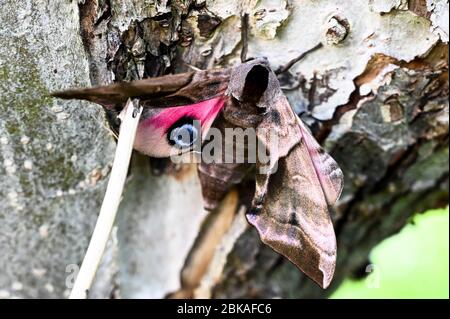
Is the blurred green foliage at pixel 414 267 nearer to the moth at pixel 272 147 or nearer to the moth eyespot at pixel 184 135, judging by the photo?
the moth at pixel 272 147

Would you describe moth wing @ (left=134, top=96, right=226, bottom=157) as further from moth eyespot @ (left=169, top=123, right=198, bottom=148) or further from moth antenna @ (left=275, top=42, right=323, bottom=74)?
moth antenna @ (left=275, top=42, right=323, bottom=74)

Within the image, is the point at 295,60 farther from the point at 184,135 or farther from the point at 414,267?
the point at 414,267

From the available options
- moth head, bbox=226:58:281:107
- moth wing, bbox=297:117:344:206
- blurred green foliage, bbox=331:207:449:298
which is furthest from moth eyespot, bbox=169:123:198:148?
blurred green foliage, bbox=331:207:449:298

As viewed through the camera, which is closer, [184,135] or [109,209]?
[109,209]

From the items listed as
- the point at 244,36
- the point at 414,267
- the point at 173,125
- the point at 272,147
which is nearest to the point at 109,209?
the point at 173,125
